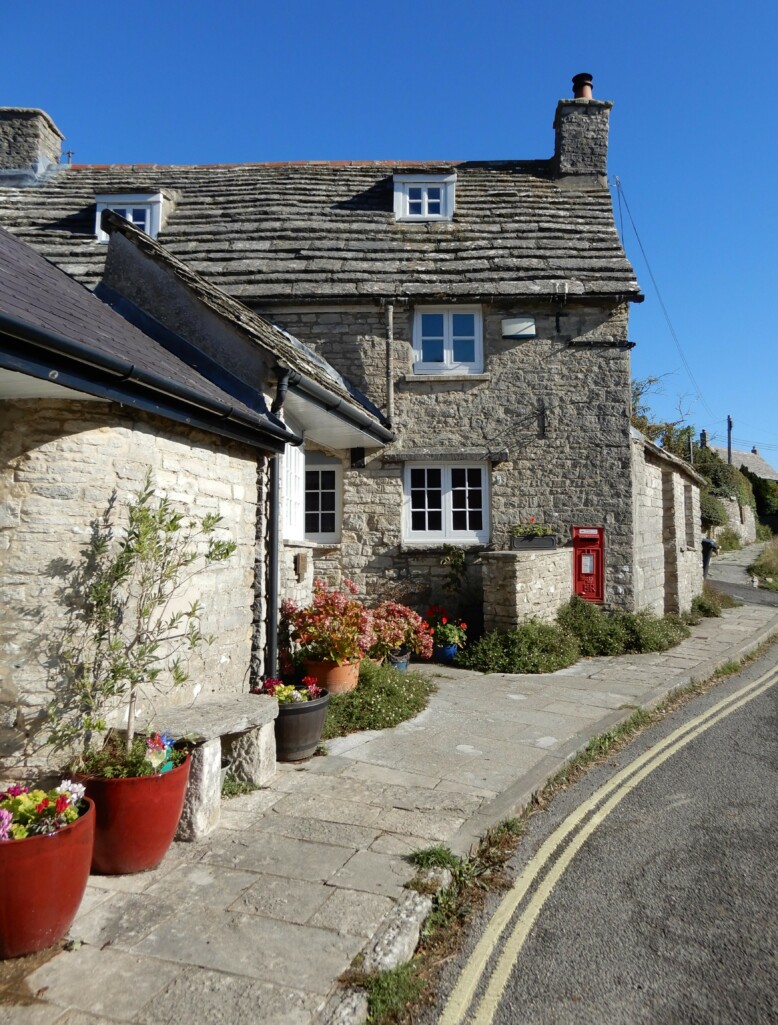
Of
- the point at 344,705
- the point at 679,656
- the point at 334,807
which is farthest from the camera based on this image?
the point at 679,656

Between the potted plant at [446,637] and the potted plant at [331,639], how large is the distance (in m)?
2.99

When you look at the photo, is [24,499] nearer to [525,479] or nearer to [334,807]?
[334,807]

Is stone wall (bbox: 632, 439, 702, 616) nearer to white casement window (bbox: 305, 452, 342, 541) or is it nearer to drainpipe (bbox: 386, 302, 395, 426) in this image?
drainpipe (bbox: 386, 302, 395, 426)

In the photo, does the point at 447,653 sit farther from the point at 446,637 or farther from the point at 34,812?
the point at 34,812

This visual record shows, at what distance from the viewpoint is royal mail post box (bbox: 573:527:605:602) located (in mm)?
12484

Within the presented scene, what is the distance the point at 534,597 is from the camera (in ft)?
37.4

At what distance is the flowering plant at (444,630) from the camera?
11.3 m

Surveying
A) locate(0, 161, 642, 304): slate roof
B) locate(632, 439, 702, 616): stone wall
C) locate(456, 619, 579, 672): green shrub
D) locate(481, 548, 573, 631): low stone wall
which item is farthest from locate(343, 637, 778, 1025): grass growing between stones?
locate(0, 161, 642, 304): slate roof

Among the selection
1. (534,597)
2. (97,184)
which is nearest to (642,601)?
(534,597)

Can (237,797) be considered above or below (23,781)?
below

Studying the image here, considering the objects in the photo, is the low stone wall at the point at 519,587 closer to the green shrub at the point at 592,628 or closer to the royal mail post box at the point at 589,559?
the green shrub at the point at 592,628

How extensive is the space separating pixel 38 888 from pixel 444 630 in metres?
8.42

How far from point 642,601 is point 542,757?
7.44 metres

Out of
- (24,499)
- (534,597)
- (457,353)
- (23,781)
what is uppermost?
(457,353)
